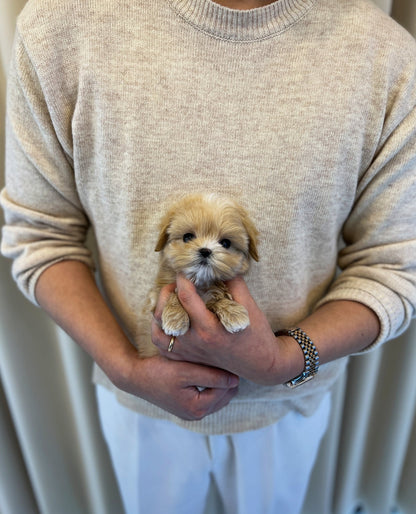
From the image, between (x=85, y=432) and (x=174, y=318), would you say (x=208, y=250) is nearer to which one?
(x=174, y=318)

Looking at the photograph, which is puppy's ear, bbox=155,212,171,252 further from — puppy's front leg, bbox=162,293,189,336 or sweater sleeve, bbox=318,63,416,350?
sweater sleeve, bbox=318,63,416,350

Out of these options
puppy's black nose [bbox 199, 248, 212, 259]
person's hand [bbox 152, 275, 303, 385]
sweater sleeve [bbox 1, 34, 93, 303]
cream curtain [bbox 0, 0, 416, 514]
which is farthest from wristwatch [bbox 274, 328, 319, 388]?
cream curtain [bbox 0, 0, 416, 514]

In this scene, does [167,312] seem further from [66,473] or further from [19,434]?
[66,473]

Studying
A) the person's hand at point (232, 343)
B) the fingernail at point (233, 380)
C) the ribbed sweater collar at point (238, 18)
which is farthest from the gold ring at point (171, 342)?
the ribbed sweater collar at point (238, 18)

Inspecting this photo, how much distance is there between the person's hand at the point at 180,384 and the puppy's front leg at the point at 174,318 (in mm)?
108

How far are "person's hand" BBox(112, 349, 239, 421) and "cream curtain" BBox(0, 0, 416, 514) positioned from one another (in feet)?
1.67

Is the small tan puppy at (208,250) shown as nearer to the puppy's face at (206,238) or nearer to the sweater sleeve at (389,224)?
A: the puppy's face at (206,238)

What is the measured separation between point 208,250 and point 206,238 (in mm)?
22

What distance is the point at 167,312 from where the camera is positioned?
59 cm

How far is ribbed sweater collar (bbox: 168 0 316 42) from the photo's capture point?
0.66m

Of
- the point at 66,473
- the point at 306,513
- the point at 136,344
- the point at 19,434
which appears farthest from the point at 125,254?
the point at 306,513

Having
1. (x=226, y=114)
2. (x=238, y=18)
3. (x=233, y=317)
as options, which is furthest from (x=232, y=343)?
(x=238, y=18)

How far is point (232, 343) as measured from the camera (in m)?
0.62

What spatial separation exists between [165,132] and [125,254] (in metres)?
0.22
